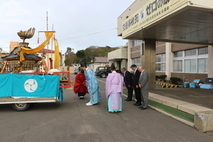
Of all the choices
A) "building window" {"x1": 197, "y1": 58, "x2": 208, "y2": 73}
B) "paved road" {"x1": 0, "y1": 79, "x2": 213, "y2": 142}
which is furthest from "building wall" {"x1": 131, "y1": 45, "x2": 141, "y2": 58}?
"paved road" {"x1": 0, "y1": 79, "x2": 213, "y2": 142}

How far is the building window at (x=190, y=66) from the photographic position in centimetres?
1647

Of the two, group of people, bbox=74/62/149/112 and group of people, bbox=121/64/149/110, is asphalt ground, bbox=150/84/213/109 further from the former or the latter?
group of people, bbox=74/62/149/112

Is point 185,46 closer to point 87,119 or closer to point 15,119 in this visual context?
point 87,119

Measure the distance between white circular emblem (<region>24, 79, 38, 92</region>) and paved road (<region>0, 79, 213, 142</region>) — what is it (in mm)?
858

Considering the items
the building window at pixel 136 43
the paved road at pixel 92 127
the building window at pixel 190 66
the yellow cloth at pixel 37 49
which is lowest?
the paved road at pixel 92 127

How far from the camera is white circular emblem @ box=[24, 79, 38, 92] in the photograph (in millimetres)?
6884

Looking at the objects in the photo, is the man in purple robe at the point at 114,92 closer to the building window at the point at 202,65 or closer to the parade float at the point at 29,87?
the parade float at the point at 29,87

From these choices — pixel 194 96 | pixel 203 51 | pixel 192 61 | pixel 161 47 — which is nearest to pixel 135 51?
pixel 161 47

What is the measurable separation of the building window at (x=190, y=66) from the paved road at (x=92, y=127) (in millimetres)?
11409

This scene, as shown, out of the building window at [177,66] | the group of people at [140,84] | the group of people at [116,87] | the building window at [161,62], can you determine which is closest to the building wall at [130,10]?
the building window at [161,62]

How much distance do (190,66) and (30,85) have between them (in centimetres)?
1478

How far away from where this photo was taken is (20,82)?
6871 mm

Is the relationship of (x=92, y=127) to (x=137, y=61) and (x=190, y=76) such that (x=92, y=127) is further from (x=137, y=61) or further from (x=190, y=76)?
(x=137, y=61)

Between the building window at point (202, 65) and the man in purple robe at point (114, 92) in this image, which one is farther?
the building window at point (202, 65)
